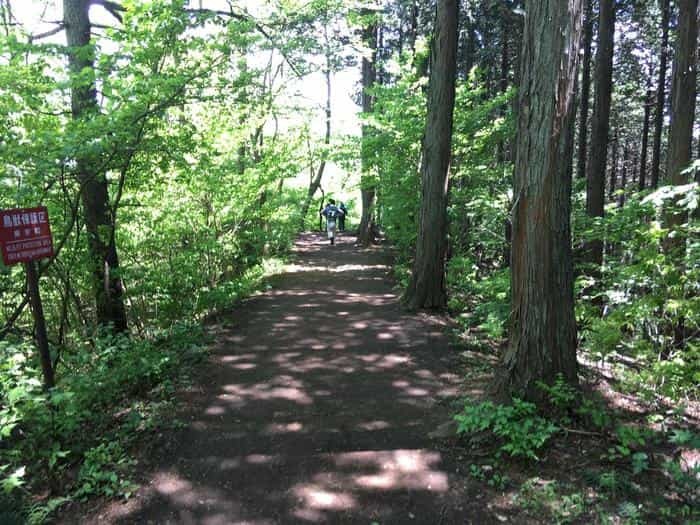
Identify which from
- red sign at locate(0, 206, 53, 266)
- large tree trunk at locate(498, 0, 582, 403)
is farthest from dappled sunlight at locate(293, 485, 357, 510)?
red sign at locate(0, 206, 53, 266)

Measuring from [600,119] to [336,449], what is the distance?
35.7 feet

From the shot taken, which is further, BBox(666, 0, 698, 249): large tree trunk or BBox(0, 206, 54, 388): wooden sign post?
BBox(666, 0, 698, 249): large tree trunk

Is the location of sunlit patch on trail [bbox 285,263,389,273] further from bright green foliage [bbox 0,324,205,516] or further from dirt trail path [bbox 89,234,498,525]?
bright green foliage [bbox 0,324,205,516]

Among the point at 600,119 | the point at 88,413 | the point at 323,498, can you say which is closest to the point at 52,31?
the point at 88,413

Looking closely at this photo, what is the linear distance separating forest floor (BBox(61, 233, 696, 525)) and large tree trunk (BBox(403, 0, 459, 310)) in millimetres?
1487

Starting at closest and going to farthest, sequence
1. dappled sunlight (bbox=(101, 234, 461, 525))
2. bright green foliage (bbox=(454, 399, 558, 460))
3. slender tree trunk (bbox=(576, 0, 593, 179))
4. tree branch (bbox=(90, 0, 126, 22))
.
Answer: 1. dappled sunlight (bbox=(101, 234, 461, 525))
2. bright green foliage (bbox=(454, 399, 558, 460))
3. tree branch (bbox=(90, 0, 126, 22))
4. slender tree trunk (bbox=(576, 0, 593, 179))

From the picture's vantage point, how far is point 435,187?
852cm

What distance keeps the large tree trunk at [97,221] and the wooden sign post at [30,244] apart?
2.26 metres

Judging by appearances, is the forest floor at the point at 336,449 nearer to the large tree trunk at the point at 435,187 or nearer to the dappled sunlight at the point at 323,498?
the dappled sunlight at the point at 323,498

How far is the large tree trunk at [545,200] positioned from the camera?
3.86 metres

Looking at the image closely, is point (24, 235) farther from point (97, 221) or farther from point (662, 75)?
point (662, 75)

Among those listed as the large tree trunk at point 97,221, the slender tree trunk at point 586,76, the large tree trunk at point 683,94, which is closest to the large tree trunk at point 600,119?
the large tree trunk at point 683,94

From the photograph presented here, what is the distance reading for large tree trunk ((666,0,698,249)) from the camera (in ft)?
23.9

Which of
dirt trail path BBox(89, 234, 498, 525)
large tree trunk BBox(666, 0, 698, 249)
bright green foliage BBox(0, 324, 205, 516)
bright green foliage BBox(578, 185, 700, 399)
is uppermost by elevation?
large tree trunk BBox(666, 0, 698, 249)
